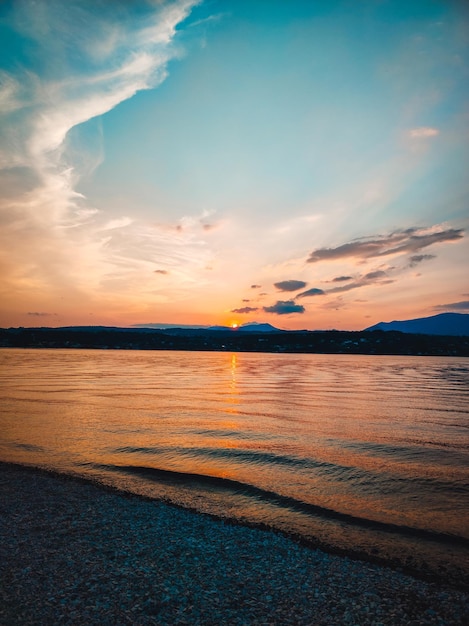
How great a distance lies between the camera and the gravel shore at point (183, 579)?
20.4ft

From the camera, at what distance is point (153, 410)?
2847 cm

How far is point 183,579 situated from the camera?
7199 mm

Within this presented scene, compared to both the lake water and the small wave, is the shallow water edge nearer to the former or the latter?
the lake water

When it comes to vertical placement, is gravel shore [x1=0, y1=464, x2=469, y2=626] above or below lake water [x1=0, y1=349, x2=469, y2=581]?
above

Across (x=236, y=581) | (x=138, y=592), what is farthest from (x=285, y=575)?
(x=138, y=592)

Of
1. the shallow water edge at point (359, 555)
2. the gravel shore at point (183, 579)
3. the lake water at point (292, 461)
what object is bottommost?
the lake water at point (292, 461)

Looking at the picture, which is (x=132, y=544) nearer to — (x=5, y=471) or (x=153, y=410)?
(x=5, y=471)

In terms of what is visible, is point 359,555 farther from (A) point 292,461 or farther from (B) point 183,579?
(A) point 292,461

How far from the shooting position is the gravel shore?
621 centimetres

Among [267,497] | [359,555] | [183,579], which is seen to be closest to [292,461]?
[267,497]

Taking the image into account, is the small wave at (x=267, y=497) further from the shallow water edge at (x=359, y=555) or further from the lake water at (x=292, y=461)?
the shallow water edge at (x=359, y=555)

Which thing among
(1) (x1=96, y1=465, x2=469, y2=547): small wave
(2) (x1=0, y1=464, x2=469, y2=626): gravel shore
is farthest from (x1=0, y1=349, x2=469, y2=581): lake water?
(2) (x1=0, y1=464, x2=469, y2=626): gravel shore

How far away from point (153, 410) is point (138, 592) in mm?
22259

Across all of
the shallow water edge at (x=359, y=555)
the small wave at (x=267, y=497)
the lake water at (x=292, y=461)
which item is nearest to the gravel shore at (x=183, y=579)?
the shallow water edge at (x=359, y=555)
